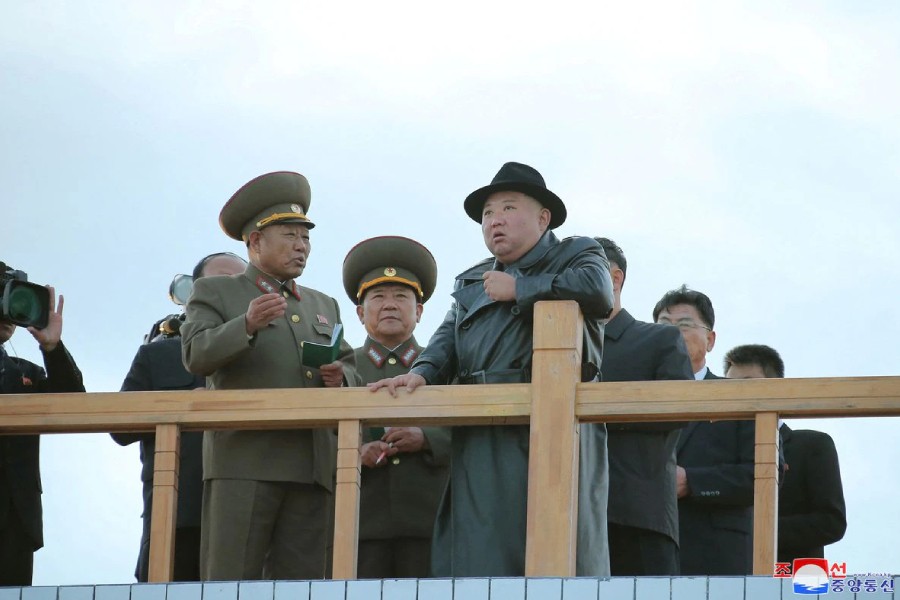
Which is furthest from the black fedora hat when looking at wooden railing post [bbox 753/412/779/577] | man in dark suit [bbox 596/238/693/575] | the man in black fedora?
wooden railing post [bbox 753/412/779/577]

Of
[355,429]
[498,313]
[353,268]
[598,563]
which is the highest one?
[353,268]

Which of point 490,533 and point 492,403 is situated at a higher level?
point 492,403

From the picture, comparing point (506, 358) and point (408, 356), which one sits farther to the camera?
point (408, 356)

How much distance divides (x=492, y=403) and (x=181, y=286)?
308 cm

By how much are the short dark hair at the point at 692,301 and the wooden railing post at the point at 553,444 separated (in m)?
2.20

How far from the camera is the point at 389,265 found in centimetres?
898

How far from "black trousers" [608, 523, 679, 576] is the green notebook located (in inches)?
55.0

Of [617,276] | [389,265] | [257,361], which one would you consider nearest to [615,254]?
[617,276]


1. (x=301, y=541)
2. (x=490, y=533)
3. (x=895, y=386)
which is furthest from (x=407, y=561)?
(x=895, y=386)

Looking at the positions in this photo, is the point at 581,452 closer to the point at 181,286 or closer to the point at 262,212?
the point at 262,212

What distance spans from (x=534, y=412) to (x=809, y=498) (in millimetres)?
2295

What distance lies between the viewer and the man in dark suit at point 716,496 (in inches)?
321

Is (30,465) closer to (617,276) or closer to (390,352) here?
(390,352)

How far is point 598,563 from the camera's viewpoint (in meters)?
7.03
